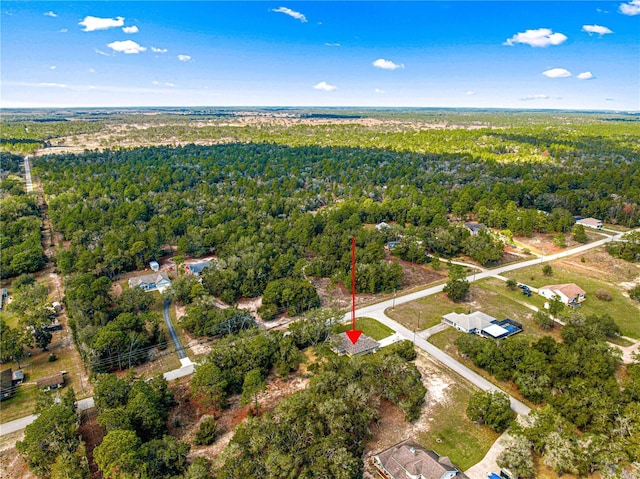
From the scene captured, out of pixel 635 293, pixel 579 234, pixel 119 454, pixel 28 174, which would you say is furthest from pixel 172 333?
pixel 28 174

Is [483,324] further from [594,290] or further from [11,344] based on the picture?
[11,344]

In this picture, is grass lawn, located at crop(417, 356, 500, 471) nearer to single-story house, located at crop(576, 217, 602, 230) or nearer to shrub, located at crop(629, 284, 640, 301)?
shrub, located at crop(629, 284, 640, 301)

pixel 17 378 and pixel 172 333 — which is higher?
pixel 172 333

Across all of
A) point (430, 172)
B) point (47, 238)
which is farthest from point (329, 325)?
point (430, 172)

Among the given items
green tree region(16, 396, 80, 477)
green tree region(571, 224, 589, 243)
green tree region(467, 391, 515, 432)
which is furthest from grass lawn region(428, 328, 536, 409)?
green tree region(571, 224, 589, 243)

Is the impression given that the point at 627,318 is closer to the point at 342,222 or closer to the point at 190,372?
the point at 342,222

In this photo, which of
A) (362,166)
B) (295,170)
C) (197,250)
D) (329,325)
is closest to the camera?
(329,325)

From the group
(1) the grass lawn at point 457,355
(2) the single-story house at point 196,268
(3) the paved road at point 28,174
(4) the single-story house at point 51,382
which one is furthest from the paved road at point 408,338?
(3) the paved road at point 28,174
